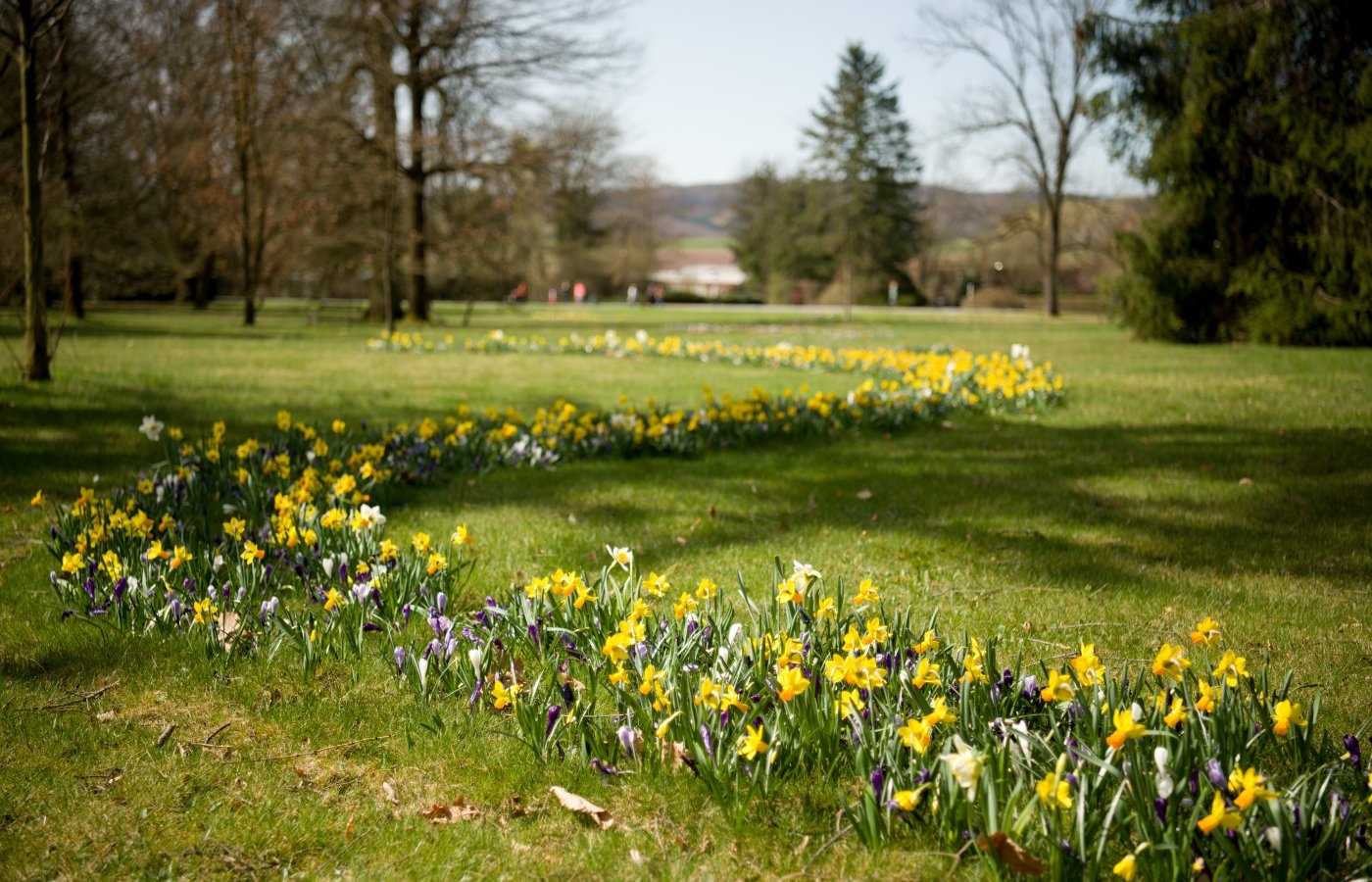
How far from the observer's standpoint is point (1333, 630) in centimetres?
334

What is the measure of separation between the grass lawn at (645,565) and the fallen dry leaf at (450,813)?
40 millimetres

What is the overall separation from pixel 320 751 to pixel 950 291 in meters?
64.2

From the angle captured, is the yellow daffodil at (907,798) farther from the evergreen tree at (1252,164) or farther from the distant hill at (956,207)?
the distant hill at (956,207)

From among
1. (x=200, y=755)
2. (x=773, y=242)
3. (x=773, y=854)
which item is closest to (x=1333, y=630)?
(x=773, y=854)

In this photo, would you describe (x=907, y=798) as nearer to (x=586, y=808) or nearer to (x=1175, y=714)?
(x=1175, y=714)

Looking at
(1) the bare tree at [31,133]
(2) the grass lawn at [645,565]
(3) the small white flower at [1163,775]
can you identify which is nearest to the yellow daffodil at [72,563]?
(2) the grass lawn at [645,565]

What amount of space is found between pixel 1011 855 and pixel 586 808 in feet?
3.04

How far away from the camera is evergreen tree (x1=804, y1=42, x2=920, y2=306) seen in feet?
175

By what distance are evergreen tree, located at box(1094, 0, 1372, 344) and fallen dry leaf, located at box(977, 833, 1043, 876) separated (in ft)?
53.4

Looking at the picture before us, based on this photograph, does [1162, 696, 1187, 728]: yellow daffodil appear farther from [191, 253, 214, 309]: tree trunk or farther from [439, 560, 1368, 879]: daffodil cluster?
[191, 253, 214, 309]: tree trunk

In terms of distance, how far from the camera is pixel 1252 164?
1593 cm

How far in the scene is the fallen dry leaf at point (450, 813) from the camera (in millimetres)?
2168

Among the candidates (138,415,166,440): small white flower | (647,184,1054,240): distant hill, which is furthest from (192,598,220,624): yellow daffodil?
(647,184,1054,240): distant hill

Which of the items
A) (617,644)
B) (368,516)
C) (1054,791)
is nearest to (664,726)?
(617,644)
